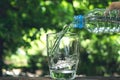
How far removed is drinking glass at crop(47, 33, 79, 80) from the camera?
1.56 meters

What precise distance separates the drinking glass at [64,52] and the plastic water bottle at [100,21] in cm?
8

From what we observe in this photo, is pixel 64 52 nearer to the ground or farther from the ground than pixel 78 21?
nearer to the ground

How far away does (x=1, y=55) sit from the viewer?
312 centimetres

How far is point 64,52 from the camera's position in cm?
156

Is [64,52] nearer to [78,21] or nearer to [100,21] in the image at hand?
[78,21]

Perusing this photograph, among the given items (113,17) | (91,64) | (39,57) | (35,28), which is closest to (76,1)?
(35,28)

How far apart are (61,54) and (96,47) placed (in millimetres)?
1905

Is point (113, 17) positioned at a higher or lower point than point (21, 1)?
lower

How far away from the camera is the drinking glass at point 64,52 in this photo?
5.12 ft

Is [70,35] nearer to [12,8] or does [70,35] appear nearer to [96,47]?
[12,8]

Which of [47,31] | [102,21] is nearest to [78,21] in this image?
[102,21]

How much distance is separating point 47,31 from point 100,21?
136 cm

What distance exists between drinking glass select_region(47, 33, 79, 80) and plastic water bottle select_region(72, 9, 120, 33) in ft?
0.27

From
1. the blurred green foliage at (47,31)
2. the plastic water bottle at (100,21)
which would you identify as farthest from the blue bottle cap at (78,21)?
the blurred green foliage at (47,31)
